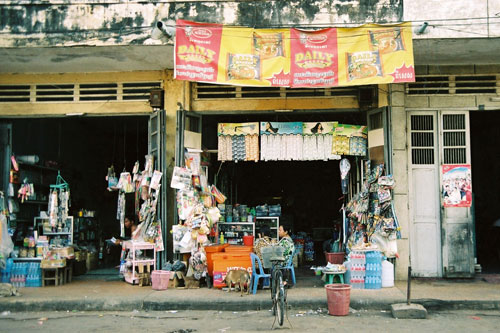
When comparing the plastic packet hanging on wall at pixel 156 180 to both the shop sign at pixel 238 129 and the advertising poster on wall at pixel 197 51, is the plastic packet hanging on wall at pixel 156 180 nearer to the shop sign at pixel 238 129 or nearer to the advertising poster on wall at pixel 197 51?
the shop sign at pixel 238 129

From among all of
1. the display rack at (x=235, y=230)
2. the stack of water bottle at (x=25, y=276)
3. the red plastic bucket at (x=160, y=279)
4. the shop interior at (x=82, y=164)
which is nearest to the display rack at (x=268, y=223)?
the display rack at (x=235, y=230)

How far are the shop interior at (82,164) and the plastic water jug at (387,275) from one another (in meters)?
7.10

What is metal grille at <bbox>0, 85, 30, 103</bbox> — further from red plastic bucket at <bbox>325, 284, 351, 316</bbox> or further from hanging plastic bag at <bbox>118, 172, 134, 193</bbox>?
red plastic bucket at <bbox>325, 284, 351, 316</bbox>

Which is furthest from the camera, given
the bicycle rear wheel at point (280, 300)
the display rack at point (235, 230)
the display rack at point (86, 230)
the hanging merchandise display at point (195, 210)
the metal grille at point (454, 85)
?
the display rack at point (86, 230)

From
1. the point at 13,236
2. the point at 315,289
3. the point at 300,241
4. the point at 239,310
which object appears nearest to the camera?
the point at 239,310

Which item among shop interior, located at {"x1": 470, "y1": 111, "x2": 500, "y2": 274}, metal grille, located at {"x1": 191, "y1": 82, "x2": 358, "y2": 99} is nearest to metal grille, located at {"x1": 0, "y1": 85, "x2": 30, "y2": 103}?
metal grille, located at {"x1": 191, "y1": 82, "x2": 358, "y2": 99}

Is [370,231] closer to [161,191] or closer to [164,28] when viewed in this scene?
[161,191]

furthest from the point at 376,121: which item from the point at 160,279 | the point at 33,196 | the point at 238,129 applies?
the point at 33,196

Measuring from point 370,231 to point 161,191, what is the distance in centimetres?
443

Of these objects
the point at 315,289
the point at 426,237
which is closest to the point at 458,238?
the point at 426,237

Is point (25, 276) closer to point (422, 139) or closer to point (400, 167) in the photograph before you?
point (400, 167)

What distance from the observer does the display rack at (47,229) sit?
11.9 m

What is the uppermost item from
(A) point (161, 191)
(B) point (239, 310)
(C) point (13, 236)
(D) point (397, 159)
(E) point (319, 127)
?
(E) point (319, 127)

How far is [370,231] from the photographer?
10.3m
